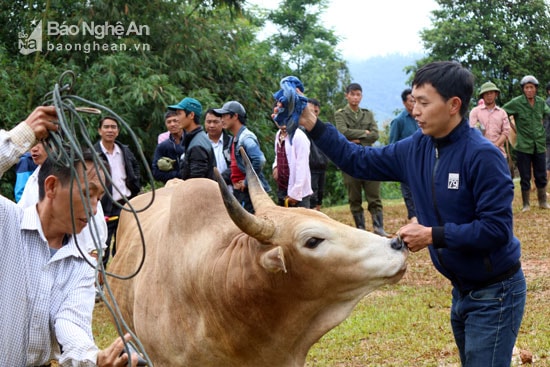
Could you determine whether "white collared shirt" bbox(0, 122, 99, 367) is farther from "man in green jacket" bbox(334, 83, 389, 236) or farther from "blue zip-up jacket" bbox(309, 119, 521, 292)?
"man in green jacket" bbox(334, 83, 389, 236)

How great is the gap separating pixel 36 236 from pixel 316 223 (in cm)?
140

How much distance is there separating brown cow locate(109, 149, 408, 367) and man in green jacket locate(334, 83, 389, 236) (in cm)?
689

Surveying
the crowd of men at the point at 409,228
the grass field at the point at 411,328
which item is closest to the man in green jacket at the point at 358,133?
the grass field at the point at 411,328

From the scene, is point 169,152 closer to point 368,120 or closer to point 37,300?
point 368,120

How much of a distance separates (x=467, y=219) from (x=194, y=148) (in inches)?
170

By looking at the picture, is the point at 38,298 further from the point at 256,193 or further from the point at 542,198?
the point at 542,198

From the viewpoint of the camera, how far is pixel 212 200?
15.9ft

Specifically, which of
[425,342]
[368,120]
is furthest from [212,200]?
[368,120]

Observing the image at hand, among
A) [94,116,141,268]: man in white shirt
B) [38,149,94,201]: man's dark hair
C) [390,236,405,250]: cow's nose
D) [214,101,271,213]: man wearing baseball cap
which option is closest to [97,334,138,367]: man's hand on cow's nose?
[38,149,94,201]: man's dark hair

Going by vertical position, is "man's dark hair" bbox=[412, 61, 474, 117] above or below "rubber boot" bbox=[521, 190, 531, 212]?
above

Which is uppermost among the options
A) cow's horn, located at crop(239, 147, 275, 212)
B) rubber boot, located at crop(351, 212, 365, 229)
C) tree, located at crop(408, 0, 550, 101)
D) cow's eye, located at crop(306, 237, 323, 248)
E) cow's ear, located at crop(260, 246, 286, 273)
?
tree, located at crop(408, 0, 550, 101)

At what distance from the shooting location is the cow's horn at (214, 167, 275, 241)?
3998 millimetres

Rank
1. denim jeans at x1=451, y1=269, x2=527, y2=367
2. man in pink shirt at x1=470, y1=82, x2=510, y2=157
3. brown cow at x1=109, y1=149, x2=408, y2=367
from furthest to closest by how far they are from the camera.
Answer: man in pink shirt at x1=470, y1=82, x2=510, y2=157
brown cow at x1=109, y1=149, x2=408, y2=367
denim jeans at x1=451, y1=269, x2=527, y2=367

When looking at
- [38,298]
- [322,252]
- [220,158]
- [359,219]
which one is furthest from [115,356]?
[359,219]
